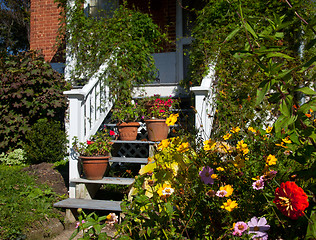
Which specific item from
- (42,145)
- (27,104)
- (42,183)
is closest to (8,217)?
(42,183)

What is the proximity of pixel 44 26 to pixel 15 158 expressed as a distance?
151 inches

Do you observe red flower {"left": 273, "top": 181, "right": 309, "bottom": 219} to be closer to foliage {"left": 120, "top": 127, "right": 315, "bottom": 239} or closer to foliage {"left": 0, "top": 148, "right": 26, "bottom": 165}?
foliage {"left": 120, "top": 127, "right": 315, "bottom": 239}

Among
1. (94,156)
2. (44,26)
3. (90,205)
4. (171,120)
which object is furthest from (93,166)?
(44,26)

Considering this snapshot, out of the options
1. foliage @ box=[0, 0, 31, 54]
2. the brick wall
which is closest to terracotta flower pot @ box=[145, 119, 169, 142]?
the brick wall

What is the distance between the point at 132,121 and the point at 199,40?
1.74 metres

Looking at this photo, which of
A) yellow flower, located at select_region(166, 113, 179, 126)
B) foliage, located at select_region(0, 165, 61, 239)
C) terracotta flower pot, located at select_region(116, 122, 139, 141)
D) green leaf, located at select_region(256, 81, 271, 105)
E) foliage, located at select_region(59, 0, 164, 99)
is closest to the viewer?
green leaf, located at select_region(256, 81, 271, 105)

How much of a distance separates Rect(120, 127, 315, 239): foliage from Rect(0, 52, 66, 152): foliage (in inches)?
201

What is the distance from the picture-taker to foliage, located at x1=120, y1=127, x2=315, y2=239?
142 centimetres

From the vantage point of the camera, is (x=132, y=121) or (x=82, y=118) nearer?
(x=82, y=118)

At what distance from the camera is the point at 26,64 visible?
21.8ft

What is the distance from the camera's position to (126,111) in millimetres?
4914

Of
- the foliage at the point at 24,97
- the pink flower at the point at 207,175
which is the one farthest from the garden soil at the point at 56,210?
the pink flower at the point at 207,175

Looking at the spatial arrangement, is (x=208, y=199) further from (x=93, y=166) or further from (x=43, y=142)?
(x=43, y=142)

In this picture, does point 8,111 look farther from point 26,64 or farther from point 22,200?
point 22,200
